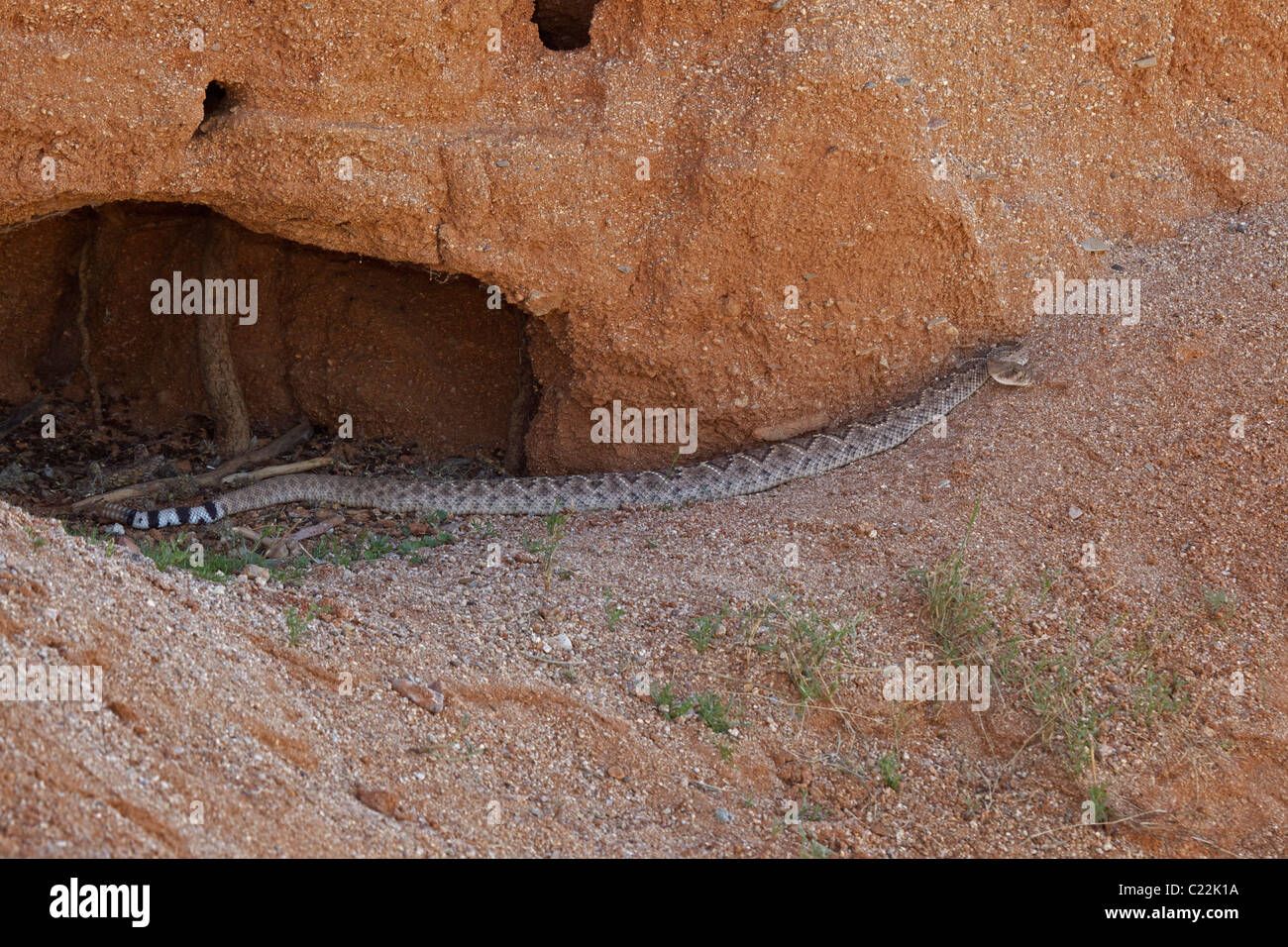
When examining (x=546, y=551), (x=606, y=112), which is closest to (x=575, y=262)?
(x=606, y=112)

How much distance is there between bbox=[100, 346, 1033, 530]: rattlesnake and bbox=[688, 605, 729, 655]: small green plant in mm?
1955

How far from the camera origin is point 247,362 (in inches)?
386

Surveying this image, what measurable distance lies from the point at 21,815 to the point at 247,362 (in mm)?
6930

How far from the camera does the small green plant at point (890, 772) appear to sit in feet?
16.4

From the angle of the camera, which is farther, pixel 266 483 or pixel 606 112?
pixel 266 483

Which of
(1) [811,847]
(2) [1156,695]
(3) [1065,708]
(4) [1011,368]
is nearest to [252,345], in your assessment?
(4) [1011,368]

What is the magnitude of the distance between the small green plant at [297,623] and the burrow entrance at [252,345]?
4065 millimetres

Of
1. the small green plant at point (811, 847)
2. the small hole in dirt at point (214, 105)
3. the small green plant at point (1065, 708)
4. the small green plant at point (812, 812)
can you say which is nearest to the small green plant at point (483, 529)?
Result: the small hole in dirt at point (214, 105)

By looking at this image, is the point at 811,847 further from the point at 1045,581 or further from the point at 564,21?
the point at 564,21

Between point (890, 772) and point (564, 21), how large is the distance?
213 inches

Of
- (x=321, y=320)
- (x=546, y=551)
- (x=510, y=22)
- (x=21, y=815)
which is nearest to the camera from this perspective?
(x=21, y=815)

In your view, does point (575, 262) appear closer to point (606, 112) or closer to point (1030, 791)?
point (606, 112)

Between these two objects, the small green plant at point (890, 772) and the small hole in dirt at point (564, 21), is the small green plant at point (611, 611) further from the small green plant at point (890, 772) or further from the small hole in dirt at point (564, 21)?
the small hole in dirt at point (564, 21)

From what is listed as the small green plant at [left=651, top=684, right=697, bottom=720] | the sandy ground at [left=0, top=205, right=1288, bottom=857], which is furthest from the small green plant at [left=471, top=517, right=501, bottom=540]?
the small green plant at [left=651, top=684, right=697, bottom=720]
